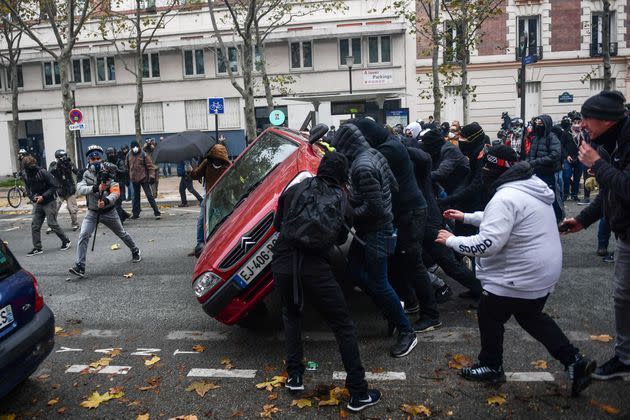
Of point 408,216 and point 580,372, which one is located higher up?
point 408,216

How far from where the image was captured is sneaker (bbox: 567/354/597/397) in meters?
3.89

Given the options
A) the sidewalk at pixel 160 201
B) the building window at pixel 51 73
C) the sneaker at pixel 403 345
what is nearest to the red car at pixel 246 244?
the sneaker at pixel 403 345

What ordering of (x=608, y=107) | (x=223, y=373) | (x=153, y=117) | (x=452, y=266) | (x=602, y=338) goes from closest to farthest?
(x=608, y=107), (x=223, y=373), (x=602, y=338), (x=452, y=266), (x=153, y=117)

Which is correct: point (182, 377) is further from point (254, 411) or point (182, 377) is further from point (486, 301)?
point (486, 301)

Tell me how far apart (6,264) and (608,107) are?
440 cm

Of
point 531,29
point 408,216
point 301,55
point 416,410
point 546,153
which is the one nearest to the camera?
point 416,410

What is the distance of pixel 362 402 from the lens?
13.0 ft

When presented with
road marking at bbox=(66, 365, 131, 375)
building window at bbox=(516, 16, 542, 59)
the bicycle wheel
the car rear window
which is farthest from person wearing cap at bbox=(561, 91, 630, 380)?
building window at bbox=(516, 16, 542, 59)

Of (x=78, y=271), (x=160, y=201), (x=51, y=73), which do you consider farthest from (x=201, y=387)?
(x=51, y=73)

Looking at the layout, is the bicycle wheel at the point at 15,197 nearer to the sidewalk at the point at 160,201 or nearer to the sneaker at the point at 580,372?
the sidewalk at the point at 160,201

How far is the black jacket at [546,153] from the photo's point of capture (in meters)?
8.17

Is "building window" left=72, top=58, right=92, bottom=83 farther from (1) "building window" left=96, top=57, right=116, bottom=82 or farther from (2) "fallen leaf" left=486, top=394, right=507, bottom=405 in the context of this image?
(2) "fallen leaf" left=486, top=394, right=507, bottom=405

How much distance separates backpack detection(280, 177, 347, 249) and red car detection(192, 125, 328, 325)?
0.57m

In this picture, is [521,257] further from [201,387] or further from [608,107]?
[201,387]
